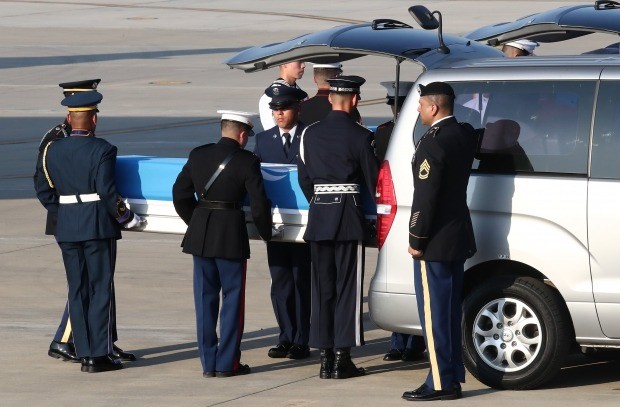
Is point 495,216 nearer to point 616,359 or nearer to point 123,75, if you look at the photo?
point 616,359

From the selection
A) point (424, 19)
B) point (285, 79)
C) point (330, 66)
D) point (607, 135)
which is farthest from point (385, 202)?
point (285, 79)

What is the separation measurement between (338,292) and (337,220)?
0.49m

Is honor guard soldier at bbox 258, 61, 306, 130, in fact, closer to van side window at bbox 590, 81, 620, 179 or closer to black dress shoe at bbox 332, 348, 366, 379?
black dress shoe at bbox 332, 348, 366, 379

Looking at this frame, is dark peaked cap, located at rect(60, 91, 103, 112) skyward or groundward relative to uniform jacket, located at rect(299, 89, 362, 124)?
skyward

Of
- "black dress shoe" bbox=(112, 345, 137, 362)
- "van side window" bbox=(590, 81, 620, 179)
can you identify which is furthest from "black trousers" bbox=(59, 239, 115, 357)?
"van side window" bbox=(590, 81, 620, 179)

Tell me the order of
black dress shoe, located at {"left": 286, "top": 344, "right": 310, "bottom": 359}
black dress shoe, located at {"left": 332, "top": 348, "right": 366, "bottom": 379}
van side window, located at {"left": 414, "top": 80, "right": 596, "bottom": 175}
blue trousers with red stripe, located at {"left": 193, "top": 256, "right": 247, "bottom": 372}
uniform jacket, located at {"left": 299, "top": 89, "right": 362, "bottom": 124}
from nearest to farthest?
van side window, located at {"left": 414, "top": 80, "right": 596, "bottom": 175} < black dress shoe, located at {"left": 332, "top": 348, "right": 366, "bottom": 379} < blue trousers with red stripe, located at {"left": 193, "top": 256, "right": 247, "bottom": 372} < black dress shoe, located at {"left": 286, "top": 344, "right": 310, "bottom": 359} < uniform jacket, located at {"left": 299, "top": 89, "right": 362, "bottom": 124}

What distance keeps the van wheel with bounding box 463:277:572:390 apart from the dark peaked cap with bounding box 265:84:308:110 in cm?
195

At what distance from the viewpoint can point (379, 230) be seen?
8.38m

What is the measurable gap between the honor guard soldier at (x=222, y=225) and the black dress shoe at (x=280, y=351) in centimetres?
47

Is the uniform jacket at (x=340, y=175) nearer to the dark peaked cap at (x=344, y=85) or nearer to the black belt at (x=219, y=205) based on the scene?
the dark peaked cap at (x=344, y=85)

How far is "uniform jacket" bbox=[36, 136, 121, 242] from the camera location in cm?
895

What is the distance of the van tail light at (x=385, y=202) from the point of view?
27.3 ft

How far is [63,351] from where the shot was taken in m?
9.29

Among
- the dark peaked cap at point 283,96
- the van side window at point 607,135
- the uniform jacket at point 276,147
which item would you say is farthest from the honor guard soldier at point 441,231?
the uniform jacket at point 276,147
